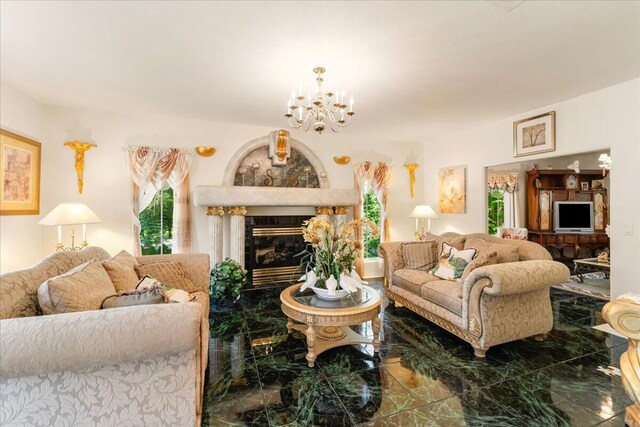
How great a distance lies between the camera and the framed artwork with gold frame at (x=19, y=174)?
325 centimetres

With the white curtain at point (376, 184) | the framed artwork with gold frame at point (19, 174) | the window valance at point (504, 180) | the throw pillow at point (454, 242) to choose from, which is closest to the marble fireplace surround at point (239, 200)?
the white curtain at point (376, 184)

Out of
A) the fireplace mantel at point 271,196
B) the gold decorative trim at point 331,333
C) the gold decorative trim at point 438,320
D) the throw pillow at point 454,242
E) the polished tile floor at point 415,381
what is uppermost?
the fireplace mantel at point 271,196

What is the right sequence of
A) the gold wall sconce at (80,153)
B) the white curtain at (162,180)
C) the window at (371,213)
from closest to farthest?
the gold wall sconce at (80,153) < the white curtain at (162,180) < the window at (371,213)

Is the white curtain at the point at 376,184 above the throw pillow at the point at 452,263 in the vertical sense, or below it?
above

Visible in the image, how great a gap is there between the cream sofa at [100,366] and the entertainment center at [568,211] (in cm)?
695

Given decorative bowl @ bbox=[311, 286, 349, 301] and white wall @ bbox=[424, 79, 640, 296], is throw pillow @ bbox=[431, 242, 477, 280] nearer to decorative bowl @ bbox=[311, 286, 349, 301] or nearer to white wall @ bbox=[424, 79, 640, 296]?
decorative bowl @ bbox=[311, 286, 349, 301]

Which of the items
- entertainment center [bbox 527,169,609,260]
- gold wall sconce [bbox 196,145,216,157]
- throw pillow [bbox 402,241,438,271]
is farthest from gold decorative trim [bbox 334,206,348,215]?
entertainment center [bbox 527,169,609,260]

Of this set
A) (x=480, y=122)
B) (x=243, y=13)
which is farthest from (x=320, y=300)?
(x=480, y=122)

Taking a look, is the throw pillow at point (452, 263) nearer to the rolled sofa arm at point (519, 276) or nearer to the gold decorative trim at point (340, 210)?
the rolled sofa arm at point (519, 276)

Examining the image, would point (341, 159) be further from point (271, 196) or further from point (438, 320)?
point (438, 320)

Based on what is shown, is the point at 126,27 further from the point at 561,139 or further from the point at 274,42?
the point at 561,139

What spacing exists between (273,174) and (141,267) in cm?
264

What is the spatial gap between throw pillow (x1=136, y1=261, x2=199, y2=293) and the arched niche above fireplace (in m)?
2.08

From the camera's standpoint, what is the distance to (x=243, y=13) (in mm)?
2070
